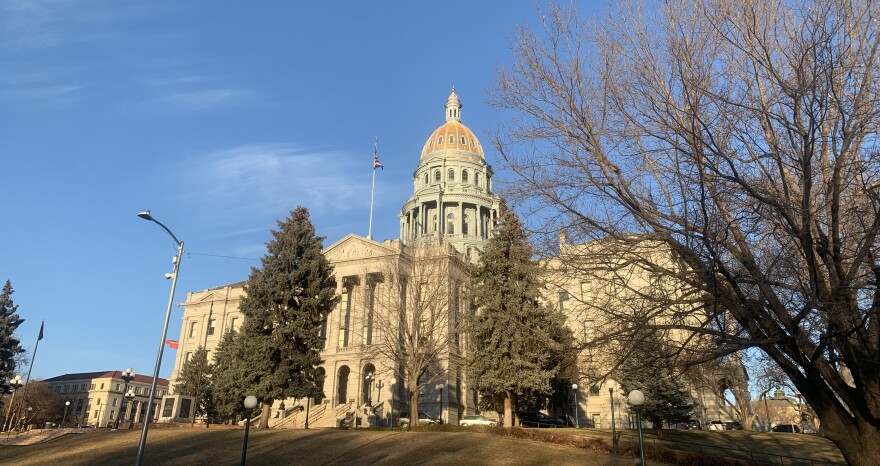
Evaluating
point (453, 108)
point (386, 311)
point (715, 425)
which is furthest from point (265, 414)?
point (453, 108)

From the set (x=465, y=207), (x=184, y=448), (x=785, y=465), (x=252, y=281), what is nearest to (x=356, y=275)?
(x=252, y=281)

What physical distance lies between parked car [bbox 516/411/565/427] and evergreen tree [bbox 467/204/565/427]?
4.64 metres

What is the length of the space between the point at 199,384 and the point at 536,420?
3069 centimetres

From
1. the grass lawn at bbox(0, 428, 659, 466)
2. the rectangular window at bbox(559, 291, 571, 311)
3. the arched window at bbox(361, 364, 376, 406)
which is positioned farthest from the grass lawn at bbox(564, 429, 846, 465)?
the arched window at bbox(361, 364, 376, 406)

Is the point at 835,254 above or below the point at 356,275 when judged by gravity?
below

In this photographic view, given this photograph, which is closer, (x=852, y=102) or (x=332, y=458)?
(x=852, y=102)

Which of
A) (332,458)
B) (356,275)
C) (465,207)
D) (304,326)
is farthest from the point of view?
(465,207)

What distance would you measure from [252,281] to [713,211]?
31439mm

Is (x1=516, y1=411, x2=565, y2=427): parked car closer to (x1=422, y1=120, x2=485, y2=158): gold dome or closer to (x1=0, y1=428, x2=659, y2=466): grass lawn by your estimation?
(x1=0, y1=428, x2=659, y2=466): grass lawn

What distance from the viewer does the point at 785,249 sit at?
11.2m

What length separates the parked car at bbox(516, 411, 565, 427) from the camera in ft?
130

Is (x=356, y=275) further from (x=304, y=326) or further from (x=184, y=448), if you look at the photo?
(x=184, y=448)

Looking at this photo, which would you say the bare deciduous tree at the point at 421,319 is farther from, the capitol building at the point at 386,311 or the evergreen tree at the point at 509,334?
the evergreen tree at the point at 509,334

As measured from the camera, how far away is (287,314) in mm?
36312
